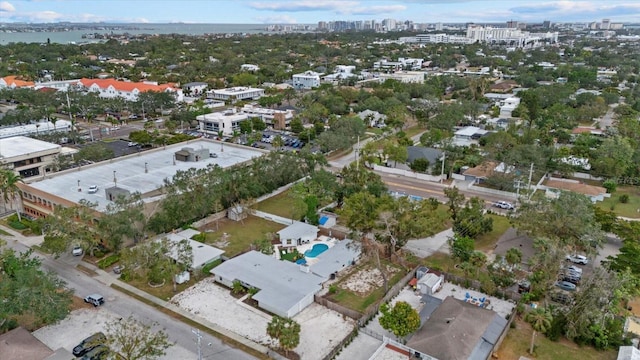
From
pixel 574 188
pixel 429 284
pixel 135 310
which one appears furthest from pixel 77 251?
pixel 574 188

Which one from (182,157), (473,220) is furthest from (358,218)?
(182,157)

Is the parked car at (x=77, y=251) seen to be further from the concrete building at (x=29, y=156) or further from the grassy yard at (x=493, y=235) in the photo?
the grassy yard at (x=493, y=235)

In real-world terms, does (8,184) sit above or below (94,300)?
above

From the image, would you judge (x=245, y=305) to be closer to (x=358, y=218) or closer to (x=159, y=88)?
(x=358, y=218)

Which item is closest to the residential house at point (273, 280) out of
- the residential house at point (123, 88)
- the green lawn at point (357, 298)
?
the green lawn at point (357, 298)

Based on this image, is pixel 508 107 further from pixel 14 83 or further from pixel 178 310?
pixel 14 83

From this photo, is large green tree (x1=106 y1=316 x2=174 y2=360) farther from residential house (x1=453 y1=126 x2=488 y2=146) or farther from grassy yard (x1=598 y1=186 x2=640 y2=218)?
residential house (x1=453 y1=126 x2=488 y2=146)
